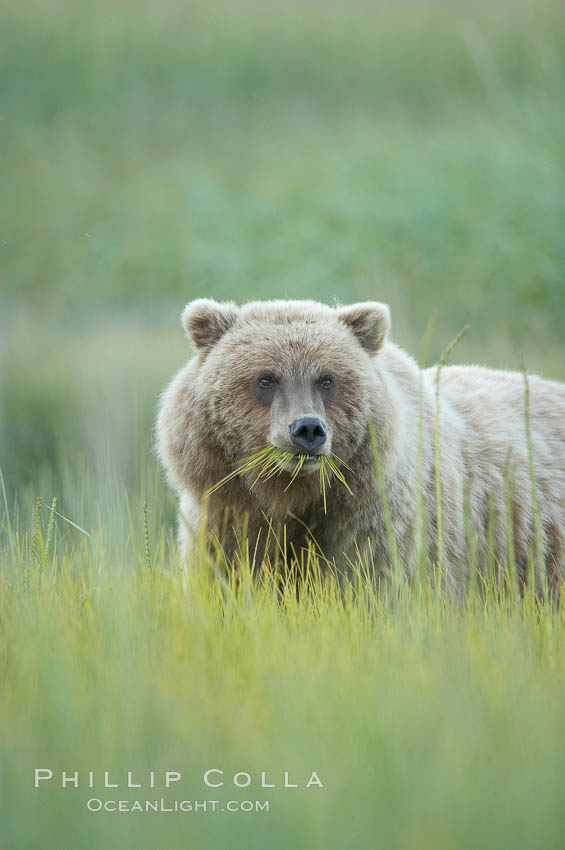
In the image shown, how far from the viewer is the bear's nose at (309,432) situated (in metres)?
4.27

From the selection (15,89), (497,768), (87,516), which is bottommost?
(497,768)

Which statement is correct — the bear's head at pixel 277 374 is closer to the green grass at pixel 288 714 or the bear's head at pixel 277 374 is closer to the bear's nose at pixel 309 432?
the bear's nose at pixel 309 432

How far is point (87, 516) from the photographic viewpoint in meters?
5.48

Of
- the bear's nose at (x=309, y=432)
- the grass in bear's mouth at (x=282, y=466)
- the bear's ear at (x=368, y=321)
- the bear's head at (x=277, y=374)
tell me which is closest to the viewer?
the bear's nose at (x=309, y=432)

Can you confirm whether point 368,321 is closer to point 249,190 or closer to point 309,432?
point 309,432

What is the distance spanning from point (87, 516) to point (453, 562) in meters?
1.97

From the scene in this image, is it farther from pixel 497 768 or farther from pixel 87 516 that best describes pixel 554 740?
pixel 87 516

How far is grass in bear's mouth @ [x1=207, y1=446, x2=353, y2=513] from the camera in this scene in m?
4.40

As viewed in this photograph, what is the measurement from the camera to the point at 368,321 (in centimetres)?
499

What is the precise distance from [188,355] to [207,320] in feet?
16.4

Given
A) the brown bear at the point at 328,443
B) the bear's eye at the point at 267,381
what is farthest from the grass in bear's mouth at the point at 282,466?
the bear's eye at the point at 267,381

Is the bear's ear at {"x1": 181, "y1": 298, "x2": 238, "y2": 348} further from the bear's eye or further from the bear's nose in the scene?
the bear's nose

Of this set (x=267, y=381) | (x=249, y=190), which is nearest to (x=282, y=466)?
(x=267, y=381)

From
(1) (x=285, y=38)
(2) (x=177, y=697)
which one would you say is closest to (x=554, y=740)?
(2) (x=177, y=697)
